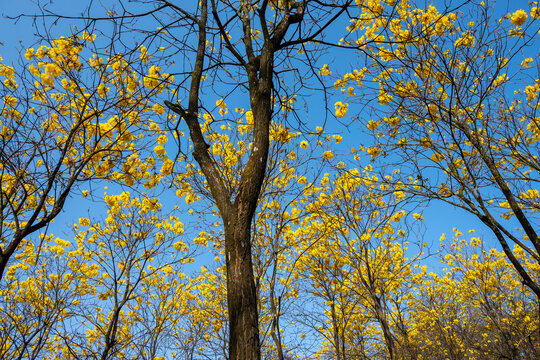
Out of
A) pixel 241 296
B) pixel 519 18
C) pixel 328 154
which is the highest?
pixel 328 154

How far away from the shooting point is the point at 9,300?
673cm

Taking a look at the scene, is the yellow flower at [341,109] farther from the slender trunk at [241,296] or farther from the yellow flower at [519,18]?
the slender trunk at [241,296]

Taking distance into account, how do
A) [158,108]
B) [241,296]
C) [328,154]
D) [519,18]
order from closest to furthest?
[241,296]
[519,18]
[158,108]
[328,154]

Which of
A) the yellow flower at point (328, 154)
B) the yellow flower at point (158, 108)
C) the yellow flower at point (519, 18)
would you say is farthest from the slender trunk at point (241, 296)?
the yellow flower at point (519, 18)

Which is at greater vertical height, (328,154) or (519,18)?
(328,154)

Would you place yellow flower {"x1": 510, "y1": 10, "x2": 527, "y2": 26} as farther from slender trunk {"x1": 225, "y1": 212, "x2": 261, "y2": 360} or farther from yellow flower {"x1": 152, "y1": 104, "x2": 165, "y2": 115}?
yellow flower {"x1": 152, "y1": 104, "x2": 165, "y2": 115}

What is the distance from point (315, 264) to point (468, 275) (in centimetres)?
519

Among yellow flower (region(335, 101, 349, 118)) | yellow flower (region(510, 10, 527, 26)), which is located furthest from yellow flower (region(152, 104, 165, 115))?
yellow flower (region(510, 10, 527, 26))

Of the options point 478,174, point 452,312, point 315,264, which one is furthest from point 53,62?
point 452,312

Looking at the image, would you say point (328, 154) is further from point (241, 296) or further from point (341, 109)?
point (241, 296)

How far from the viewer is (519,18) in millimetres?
3289

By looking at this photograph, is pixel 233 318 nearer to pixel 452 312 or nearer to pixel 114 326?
pixel 114 326

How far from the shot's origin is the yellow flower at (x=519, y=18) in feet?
10.7

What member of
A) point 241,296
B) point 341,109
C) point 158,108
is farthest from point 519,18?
point 158,108
